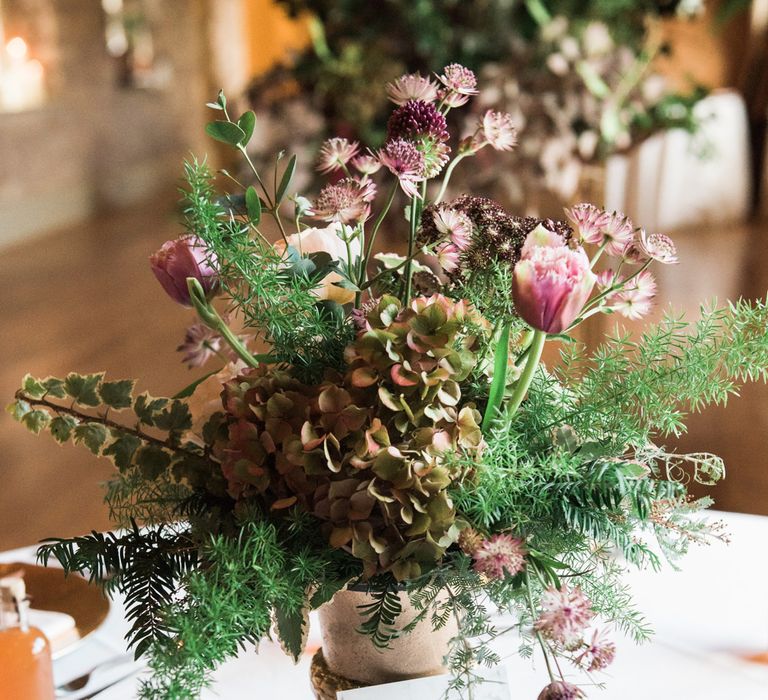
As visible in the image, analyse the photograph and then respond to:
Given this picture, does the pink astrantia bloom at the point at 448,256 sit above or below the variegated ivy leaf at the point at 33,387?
below

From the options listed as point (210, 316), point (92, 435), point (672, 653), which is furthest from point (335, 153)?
point (672, 653)

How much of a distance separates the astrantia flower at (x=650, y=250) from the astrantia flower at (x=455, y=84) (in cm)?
13

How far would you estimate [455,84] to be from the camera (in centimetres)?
59

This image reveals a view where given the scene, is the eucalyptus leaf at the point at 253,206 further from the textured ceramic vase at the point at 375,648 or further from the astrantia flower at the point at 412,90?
the textured ceramic vase at the point at 375,648

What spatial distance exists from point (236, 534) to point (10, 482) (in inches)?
93.1

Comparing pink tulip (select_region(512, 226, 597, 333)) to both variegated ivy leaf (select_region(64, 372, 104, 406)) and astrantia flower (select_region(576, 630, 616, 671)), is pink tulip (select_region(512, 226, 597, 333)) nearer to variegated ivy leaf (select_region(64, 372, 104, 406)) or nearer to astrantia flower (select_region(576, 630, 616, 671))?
astrantia flower (select_region(576, 630, 616, 671))

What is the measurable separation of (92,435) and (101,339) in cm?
344

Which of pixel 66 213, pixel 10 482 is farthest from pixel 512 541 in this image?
pixel 66 213

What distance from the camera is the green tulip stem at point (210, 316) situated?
58 centimetres

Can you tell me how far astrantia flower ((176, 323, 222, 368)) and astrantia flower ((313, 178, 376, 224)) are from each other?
0.50 feet

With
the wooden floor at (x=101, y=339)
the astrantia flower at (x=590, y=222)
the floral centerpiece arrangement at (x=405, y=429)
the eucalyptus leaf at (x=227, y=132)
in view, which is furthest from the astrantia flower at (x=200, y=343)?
the wooden floor at (x=101, y=339)

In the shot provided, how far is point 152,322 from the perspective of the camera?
13.7ft

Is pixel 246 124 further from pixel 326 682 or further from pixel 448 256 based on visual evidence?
pixel 326 682

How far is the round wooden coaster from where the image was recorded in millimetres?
633
